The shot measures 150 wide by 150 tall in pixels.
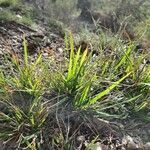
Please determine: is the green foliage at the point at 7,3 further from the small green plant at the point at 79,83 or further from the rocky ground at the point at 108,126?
the small green plant at the point at 79,83

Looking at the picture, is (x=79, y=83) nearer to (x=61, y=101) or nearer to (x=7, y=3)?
(x=61, y=101)

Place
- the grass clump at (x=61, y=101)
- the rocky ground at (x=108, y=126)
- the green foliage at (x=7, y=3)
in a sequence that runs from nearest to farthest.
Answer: the grass clump at (x=61, y=101), the rocky ground at (x=108, y=126), the green foliage at (x=7, y=3)

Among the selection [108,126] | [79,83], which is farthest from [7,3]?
[108,126]

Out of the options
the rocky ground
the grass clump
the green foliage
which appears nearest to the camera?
the grass clump

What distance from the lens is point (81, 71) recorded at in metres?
2.44

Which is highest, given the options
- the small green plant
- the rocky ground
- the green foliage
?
the small green plant

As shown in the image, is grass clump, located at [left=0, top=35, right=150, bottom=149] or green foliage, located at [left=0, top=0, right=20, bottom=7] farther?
green foliage, located at [left=0, top=0, right=20, bottom=7]

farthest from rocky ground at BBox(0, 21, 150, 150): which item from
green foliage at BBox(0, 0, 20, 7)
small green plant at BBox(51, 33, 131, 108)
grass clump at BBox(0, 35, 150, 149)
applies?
green foliage at BBox(0, 0, 20, 7)

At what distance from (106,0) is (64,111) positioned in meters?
4.16

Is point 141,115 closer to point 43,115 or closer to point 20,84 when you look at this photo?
point 43,115

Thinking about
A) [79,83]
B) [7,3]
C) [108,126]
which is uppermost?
[79,83]

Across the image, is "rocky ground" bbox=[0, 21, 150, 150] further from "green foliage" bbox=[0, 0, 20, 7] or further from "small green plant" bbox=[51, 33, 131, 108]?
"green foliage" bbox=[0, 0, 20, 7]

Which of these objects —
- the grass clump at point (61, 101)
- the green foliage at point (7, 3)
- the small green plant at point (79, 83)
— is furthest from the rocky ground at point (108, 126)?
the green foliage at point (7, 3)

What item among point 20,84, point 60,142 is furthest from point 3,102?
point 60,142
